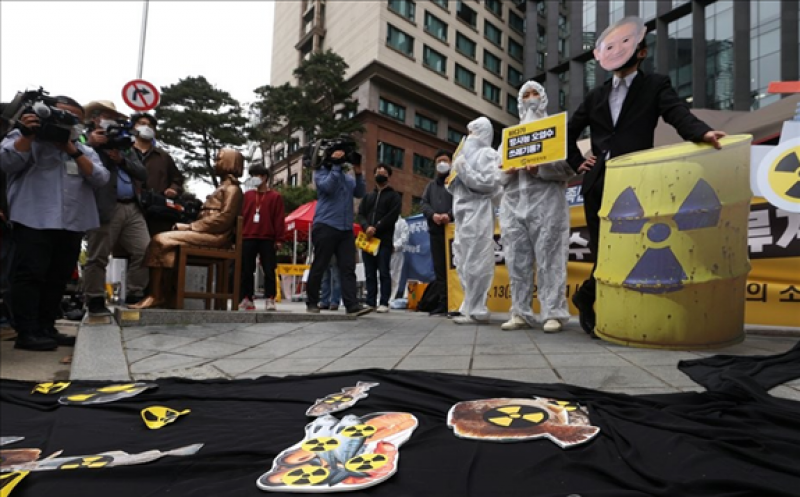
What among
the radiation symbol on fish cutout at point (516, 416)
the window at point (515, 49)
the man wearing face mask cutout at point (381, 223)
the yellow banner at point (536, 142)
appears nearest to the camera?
the radiation symbol on fish cutout at point (516, 416)

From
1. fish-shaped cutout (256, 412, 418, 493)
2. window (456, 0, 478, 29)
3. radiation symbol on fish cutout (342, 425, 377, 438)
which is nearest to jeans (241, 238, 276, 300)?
fish-shaped cutout (256, 412, 418, 493)

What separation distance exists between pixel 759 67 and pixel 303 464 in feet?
82.6

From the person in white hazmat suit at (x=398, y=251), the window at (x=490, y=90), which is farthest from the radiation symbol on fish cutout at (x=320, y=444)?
the window at (x=490, y=90)

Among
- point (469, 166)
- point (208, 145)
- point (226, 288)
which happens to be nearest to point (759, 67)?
point (469, 166)

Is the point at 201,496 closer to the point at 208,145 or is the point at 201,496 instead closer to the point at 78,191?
the point at 78,191

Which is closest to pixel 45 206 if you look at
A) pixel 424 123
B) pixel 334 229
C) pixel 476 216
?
pixel 334 229

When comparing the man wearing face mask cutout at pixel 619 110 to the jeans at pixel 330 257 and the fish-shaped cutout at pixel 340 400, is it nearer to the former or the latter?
the fish-shaped cutout at pixel 340 400

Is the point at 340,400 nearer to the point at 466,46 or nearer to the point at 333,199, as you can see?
the point at 333,199

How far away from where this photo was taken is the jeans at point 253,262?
5.94m

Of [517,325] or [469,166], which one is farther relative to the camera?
[469,166]

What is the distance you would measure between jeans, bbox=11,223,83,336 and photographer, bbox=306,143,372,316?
2076 mm

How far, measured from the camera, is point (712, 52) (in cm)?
2184

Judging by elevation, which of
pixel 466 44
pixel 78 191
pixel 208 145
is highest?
pixel 466 44

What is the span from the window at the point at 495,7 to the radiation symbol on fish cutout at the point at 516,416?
35.0m
